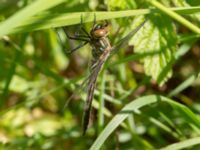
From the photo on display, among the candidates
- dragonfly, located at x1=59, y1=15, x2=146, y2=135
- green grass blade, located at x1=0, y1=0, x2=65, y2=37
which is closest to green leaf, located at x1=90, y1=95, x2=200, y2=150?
dragonfly, located at x1=59, y1=15, x2=146, y2=135

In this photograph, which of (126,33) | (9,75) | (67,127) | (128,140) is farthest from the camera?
(67,127)

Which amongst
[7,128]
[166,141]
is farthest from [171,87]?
[7,128]

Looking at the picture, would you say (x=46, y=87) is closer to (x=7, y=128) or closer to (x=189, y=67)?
(x=7, y=128)

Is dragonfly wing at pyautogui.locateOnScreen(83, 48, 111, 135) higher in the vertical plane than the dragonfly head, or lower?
lower

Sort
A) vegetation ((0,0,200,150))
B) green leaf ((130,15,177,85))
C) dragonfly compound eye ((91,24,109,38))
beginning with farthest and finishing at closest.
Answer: green leaf ((130,15,177,85))
dragonfly compound eye ((91,24,109,38))
vegetation ((0,0,200,150))

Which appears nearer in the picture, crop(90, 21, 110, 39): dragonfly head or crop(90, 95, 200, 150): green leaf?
crop(90, 95, 200, 150): green leaf

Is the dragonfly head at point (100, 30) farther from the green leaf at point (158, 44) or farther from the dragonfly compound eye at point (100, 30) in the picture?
the green leaf at point (158, 44)

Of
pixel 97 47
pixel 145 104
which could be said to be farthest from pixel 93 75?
pixel 145 104

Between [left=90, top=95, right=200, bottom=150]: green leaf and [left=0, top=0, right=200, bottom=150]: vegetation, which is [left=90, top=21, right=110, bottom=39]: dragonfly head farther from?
[left=90, top=95, right=200, bottom=150]: green leaf

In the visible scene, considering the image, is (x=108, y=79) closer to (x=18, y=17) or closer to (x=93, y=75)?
(x=93, y=75)
